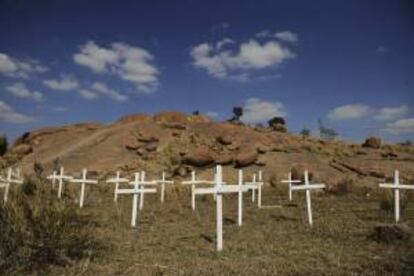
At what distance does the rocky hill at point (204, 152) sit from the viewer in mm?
32188

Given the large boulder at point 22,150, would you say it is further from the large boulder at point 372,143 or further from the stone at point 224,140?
the large boulder at point 372,143

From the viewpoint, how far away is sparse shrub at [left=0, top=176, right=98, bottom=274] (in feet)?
24.2

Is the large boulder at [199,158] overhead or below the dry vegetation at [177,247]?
overhead

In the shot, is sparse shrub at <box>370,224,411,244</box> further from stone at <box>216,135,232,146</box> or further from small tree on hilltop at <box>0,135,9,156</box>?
small tree on hilltop at <box>0,135,9,156</box>

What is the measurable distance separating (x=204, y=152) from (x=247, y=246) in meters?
23.5

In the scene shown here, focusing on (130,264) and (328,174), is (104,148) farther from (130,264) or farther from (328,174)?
(130,264)

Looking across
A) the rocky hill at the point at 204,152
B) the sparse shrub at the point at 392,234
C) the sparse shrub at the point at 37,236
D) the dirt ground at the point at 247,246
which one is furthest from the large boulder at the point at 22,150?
the sparse shrub at the point at 392,234

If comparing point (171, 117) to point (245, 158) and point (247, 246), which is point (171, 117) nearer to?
point (245, 158)

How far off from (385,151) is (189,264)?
32.9 m

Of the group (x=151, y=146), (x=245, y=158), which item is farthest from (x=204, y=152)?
(x=151, y=146)

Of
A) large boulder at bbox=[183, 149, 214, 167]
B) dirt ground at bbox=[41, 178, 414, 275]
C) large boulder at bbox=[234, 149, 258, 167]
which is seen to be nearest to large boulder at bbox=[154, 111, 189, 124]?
large boulder at bbox=[183, 149, 214, 167]

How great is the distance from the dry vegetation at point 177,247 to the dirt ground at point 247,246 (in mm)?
15

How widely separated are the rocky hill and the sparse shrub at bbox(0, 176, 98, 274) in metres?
20.1

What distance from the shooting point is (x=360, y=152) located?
3769cm
